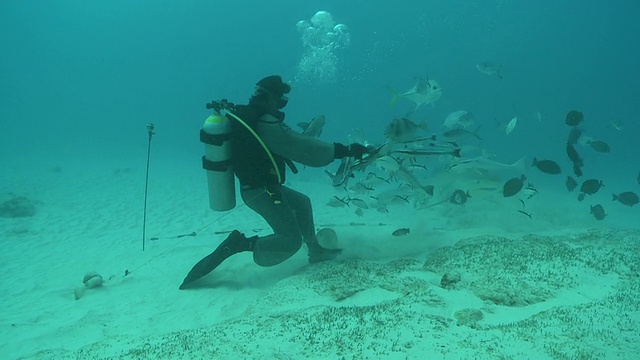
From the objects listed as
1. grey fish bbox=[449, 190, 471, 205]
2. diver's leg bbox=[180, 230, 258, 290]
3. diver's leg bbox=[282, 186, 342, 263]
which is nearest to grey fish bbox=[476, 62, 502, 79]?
grey fish bbox=[449, 190, 471, 205]

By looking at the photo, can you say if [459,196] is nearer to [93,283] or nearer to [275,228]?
[275,228]

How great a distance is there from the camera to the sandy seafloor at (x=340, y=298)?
3225mm

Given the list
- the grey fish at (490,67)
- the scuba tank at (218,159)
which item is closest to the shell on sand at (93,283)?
the scuba tank at (218,159)

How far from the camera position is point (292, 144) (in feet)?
17.8

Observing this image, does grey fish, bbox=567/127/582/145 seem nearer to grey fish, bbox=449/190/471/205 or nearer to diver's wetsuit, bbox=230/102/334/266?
grey fish, bbox=449/190/471/205

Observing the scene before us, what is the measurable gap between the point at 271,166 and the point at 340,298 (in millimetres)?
2172

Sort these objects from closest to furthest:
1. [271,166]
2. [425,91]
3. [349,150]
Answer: [349,150] < [271,166] < [425,91]

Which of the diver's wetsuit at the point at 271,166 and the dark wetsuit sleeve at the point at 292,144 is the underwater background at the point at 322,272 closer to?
the diver's wetsuit at the point at 271,166

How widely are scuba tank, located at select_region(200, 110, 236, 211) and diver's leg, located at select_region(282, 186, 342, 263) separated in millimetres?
1082

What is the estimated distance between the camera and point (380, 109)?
334ft

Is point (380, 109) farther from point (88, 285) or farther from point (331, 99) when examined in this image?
point (88, 285)

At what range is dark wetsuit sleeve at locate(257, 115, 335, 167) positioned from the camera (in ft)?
17.8

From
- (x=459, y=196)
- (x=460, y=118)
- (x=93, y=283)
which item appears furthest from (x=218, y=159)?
(x=460, y=118)

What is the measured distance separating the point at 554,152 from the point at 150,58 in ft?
423
